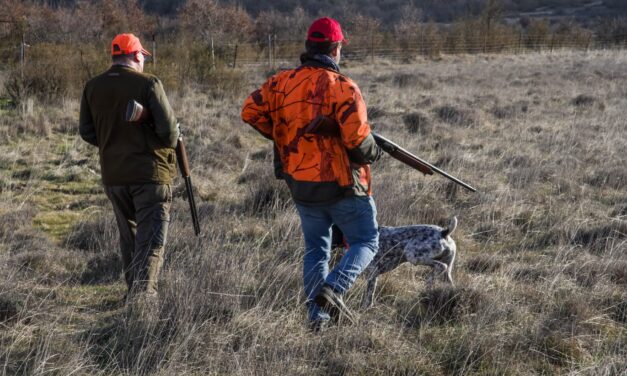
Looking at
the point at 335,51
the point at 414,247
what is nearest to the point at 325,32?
the point at 335,51

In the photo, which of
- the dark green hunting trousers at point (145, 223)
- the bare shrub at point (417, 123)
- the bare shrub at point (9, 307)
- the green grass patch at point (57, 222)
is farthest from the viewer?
the bare shrub at point (417, 123)

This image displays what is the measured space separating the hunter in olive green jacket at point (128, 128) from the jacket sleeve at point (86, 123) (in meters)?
0.06

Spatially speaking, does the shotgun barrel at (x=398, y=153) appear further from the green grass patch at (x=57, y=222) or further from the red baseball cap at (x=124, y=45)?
the green grass patch at (x=57, y=222)

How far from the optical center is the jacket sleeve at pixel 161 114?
155 inches

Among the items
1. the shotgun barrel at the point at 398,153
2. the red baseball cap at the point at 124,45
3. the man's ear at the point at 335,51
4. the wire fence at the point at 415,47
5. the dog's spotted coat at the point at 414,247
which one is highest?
the man's ear at the point at 335,51

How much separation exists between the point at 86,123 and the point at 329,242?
5.75 ft

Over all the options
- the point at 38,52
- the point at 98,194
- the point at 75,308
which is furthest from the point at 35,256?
the point at 38,52

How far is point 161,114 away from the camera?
394 cm

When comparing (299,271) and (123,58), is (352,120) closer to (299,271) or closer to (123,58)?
(299,271)

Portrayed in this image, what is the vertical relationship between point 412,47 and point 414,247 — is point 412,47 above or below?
below

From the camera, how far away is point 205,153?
888 cm

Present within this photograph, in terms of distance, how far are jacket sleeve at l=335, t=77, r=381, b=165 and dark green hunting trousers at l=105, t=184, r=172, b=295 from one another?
1.43m

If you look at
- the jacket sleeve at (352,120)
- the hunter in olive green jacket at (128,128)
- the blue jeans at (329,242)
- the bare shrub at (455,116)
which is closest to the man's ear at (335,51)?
the jacket sleeve at (352,120)

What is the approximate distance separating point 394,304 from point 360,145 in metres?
1.24
